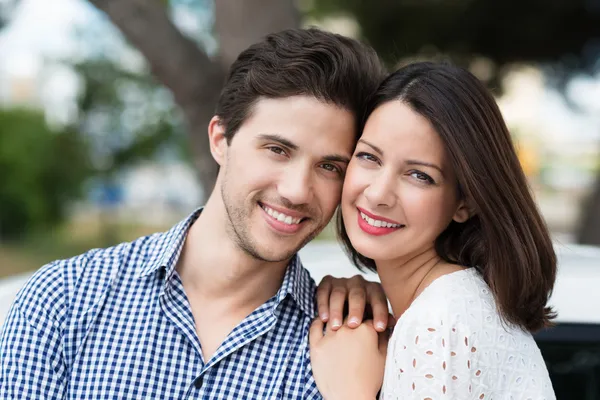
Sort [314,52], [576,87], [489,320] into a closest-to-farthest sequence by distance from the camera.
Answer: [489,320], [314,52], [576,87]

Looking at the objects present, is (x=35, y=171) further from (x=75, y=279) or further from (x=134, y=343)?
(x=134, y=343)

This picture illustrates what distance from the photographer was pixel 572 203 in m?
18.8

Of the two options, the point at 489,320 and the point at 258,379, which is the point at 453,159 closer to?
the point at 489,320

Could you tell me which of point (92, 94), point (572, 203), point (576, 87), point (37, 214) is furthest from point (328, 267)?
point (572, 203)

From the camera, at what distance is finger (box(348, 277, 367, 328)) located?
2.18 m

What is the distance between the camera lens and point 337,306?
224 cm

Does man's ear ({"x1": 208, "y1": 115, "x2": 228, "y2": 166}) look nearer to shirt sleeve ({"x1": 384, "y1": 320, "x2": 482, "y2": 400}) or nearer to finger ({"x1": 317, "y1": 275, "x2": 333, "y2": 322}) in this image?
finger ({"x1": 317, "y1": 275, "x2": 333, "y2": 322})

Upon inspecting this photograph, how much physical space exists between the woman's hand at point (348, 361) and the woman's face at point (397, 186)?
25cm

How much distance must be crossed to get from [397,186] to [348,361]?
0.52 metres

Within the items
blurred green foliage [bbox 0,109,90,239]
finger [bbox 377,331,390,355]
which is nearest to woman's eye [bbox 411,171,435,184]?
finger [bbox 377,331,390,355]

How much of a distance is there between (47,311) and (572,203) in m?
18.4

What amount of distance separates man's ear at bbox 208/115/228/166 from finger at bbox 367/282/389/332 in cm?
69

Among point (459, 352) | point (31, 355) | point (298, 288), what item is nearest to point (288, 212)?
point (298, 288)

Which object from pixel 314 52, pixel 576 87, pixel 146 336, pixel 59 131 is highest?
pixel 59 131
